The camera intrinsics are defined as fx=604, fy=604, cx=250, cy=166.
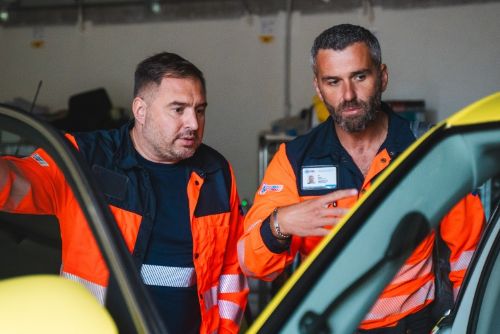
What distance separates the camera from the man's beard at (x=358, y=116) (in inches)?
73.2

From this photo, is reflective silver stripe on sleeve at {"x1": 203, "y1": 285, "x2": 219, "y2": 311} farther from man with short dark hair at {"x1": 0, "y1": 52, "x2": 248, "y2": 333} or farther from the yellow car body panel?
the yellow car body panel

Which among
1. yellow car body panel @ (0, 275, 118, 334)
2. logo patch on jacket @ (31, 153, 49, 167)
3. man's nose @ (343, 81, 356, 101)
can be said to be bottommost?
yellow car body panel @ (0, 275, 118, 334)

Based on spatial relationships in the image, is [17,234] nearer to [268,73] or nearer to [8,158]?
[8,158]

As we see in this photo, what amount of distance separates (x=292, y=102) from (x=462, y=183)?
17.3 ft

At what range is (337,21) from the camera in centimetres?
610

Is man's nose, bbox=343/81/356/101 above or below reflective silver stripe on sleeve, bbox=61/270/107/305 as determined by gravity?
above

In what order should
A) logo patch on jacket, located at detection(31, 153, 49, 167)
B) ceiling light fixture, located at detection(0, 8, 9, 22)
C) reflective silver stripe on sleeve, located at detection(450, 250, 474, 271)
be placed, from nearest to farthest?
logo patch on jacket, located at detection(31, 153, 49, 167) → reflective silver stripe on sleeve, located at detection(450, 250, 474, 271) → ceiling light fixture, located at detection(0, 8, 9, 22)

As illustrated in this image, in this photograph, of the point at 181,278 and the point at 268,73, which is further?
the point at 268,73

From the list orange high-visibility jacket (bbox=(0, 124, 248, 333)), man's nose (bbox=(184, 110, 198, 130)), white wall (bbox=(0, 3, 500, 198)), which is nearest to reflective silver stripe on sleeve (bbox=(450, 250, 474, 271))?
orange high-visibility jacket (bbox=(0, 124, 248, 333))

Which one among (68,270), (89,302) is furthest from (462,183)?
(68,270)

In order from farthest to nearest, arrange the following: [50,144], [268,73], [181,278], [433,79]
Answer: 1. [268,73]
2. [433,79]
3. [181,278]
4. [50,144]

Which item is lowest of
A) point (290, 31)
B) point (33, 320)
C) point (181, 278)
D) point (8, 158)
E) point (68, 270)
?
point (181, 278)

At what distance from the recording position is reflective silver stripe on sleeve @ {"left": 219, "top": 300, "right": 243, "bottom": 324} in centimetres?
211

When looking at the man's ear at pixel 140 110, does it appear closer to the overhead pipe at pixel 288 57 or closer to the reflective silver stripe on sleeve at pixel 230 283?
the reflective silver stripe on sleeve at pixel 230 283
